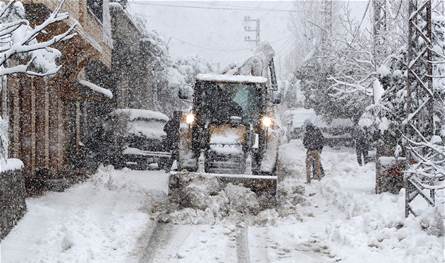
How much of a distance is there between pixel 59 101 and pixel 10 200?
10.1 meters

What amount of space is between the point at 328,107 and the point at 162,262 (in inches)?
970

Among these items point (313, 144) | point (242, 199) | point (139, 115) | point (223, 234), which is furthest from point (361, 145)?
point (223, 234)

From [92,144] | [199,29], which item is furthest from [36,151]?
[199,29]

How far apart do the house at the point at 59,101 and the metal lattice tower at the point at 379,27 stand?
26.5 ft

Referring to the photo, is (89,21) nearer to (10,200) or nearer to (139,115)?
(139,115)

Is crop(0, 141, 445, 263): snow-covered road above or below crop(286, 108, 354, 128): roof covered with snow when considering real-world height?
below

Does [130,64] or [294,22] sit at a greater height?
[294,22]

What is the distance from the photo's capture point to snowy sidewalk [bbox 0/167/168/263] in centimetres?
757

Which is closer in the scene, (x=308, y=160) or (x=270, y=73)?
(x=308, y=160)

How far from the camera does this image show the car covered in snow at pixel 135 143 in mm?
17703

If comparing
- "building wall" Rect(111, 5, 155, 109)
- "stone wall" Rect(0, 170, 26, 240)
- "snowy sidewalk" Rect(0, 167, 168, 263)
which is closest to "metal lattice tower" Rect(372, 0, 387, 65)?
"snowy sidewalk" Rect(0, 167, 168, 263)

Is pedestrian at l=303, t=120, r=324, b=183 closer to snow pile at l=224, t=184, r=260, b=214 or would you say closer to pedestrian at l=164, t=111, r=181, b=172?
pedestrian at l=164, t=111, r=181, b=172

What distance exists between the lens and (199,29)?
103 meters

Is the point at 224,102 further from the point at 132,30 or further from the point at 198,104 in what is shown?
the point at 132,30
